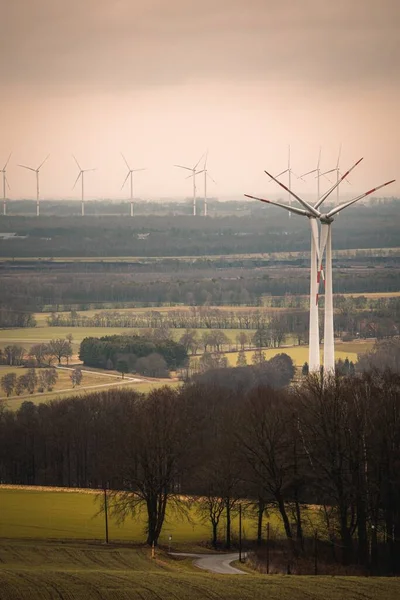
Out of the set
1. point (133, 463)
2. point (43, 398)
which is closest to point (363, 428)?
point (133, 463)

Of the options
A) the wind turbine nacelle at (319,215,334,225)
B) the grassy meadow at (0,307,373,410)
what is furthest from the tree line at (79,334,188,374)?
the wind turbine nacelle at (319,215,334,225)

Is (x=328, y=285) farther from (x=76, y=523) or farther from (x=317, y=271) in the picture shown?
(x=76, y=523)

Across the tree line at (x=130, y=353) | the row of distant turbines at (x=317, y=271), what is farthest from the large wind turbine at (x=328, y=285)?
the tree line at (x=130, y=353)

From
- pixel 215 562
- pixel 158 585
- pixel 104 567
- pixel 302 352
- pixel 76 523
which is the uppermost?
pixel 302 352

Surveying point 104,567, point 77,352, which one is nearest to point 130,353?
point 77,352

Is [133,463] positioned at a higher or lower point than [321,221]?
lower

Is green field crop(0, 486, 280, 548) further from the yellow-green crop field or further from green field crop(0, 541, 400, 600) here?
the yellow-green crop field

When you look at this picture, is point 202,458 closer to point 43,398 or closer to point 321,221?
point 321,221

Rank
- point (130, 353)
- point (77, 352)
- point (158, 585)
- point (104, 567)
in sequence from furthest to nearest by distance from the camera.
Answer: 1. point (77, 352)
2. point (130, 353)
3. point (104, 567)
4. point (158, 585)
